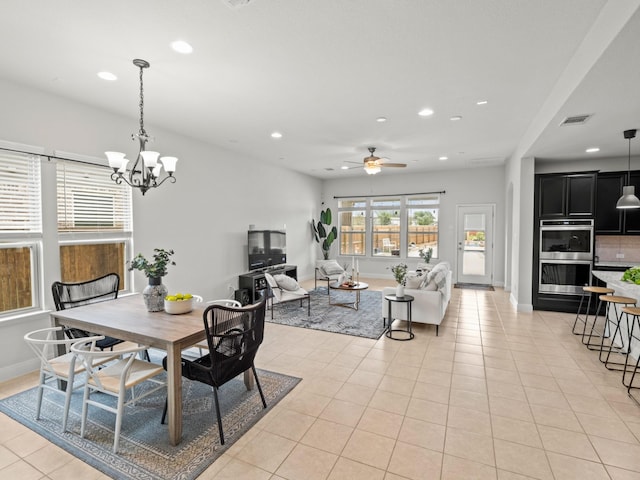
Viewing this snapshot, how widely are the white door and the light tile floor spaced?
422cm

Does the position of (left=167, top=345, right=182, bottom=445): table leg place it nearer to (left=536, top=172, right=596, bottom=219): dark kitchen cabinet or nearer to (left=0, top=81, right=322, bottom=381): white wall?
(left=0, top=81, right=322, bottom=381): white wall

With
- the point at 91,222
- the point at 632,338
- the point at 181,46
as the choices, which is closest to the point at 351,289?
the point at 632,338

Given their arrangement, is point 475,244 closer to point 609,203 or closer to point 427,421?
point 609,203

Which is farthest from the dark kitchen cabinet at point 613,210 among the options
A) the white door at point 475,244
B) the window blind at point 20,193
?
the window blind at point 20,193

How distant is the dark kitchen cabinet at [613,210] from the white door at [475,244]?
2.66 m

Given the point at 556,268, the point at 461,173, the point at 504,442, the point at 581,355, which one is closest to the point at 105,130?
the point at 504,442

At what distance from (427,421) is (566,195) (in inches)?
194

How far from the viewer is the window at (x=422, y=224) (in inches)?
345

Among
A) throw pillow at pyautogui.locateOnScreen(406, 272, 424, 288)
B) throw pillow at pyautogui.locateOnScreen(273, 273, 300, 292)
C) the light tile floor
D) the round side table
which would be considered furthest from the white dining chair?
throw pillow at pyautogui.locateOnScreen(406, 272, 424, 288)

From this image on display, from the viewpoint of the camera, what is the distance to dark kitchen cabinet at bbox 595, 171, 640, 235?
536 cm

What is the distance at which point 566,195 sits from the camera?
5480 millimetres

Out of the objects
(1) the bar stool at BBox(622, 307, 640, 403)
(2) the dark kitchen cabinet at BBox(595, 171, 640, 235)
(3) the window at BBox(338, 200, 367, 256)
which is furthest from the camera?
(3) the window at BBox(338, 200, 367, 256)

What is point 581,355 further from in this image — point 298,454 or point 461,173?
point 461,173

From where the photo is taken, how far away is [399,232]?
30.3ft
